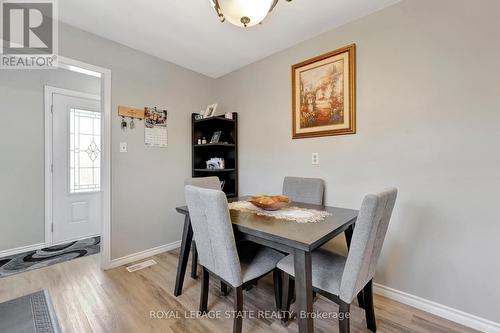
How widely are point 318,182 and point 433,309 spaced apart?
4.05 feet

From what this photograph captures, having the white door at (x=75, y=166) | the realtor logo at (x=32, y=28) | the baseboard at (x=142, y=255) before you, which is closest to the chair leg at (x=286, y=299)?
the baseboard at (x=142, y=255)

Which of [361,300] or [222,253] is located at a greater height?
[222,253]

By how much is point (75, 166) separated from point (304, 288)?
336cm

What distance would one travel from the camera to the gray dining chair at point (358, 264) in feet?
3.34

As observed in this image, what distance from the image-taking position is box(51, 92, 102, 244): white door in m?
2.84

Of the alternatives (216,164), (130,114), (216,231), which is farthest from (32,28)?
(216,231)

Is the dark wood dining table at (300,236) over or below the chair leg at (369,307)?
over

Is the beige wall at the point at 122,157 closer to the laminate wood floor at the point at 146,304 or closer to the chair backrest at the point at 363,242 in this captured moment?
the laminate wood floor at the point at 146,304

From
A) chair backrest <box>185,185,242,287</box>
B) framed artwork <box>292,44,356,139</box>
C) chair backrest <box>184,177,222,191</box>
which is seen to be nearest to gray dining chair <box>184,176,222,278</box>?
chair backrest <box>184,177,222,191</box>

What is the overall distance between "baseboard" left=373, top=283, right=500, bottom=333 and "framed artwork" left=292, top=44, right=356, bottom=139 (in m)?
1.38

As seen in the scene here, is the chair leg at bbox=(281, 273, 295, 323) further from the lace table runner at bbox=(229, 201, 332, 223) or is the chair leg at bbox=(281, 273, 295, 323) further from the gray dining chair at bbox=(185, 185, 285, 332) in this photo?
the lace table runner at bbox=(229, 201, 332, 223)

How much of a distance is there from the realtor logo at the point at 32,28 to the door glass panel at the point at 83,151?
104 centimetres

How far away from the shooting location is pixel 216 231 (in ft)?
4.12

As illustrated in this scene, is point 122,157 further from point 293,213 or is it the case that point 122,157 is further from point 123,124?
point 293,213
